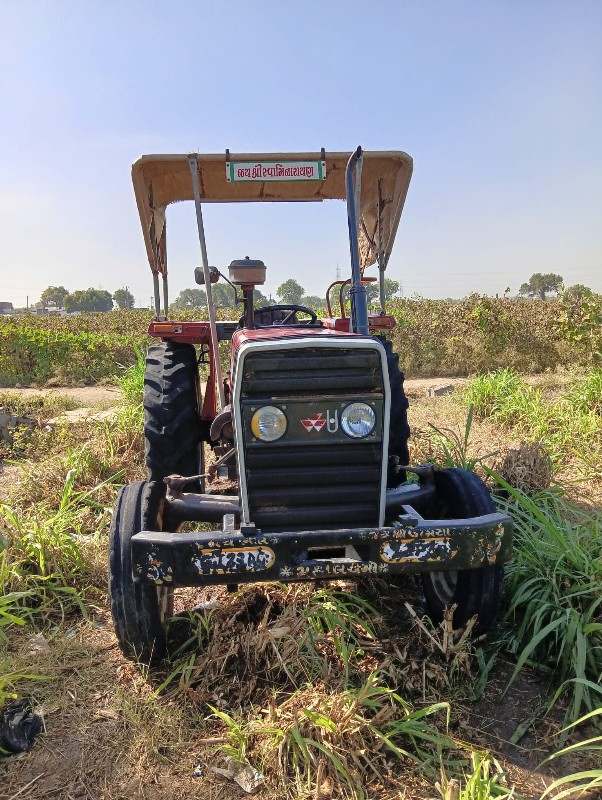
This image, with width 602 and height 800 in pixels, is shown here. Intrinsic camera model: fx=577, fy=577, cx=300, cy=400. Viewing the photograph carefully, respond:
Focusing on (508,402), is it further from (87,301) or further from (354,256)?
(87,301)

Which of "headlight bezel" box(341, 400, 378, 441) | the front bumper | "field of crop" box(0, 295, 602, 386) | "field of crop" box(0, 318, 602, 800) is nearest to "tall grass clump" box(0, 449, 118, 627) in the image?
"field of crop" box(0, 318, 602, 800)

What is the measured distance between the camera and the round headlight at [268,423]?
2371mm

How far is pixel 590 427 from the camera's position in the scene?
5.32 meters

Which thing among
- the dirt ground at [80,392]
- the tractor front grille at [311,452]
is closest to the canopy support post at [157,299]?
the tractor front grille at [311,452]

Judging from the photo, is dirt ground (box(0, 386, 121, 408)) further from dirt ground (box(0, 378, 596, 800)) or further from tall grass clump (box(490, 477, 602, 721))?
tall grass clump (box(490, 477, 602, 721))

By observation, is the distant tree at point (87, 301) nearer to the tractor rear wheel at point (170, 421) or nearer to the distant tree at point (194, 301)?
the distant tree at point (194, 301)

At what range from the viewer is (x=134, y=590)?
→ 2451mm

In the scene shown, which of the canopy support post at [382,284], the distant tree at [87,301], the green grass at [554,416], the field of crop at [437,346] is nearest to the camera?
the canopy support post at [382,284]

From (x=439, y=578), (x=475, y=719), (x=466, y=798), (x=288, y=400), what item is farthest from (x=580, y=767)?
(x=288, y=400)

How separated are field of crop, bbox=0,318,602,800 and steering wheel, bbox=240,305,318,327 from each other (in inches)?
64.8

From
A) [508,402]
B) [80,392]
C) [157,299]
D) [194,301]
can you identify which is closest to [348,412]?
[157,299]

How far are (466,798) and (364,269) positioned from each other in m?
3.79

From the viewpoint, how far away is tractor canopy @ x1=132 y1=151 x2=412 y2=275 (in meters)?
3.40

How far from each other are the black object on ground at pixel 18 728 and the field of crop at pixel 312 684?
2.0 inches
